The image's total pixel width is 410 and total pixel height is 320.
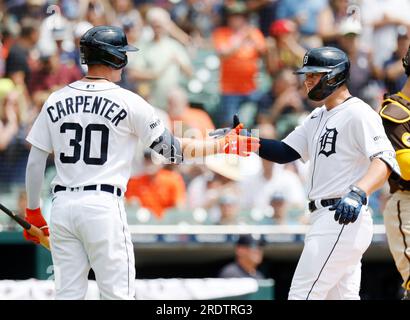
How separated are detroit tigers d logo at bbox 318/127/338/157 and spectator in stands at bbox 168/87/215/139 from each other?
449cm

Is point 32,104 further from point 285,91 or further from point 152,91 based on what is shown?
point 285,91

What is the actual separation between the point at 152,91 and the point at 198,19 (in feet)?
4.41

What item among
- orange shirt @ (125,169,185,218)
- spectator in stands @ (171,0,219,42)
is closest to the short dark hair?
spectator in stands @ (171,0,219,42)

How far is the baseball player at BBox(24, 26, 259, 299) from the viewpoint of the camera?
5.31m

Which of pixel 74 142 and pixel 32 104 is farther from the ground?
pixel 32 104

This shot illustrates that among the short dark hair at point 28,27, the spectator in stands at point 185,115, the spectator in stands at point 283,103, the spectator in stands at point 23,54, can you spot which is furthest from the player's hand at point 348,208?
the short dark hair at point 28,27

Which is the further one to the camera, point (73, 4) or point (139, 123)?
point (73, 4)

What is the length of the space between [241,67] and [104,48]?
5.76 meters

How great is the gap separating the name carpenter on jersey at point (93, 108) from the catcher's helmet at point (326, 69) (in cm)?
130

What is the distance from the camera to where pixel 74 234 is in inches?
212

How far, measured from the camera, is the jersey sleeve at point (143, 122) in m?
5.45
